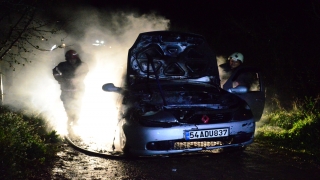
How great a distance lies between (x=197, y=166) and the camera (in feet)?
17.9

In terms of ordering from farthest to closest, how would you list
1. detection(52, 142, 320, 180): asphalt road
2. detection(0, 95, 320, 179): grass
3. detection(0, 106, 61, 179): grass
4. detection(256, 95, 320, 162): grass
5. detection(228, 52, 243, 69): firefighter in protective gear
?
detection(228, 52, 243, 69): firefighter in protective gear < detection(256, 95, 320, 162): grass < detection(52, 142, 320, 180): asphalt road < detection(0, 95, 320, 179): grass < detection(0, 106, 61, 179): grass

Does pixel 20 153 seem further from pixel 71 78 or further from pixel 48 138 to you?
pixel 71 78

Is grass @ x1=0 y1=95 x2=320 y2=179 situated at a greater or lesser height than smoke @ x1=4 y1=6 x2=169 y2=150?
lesser

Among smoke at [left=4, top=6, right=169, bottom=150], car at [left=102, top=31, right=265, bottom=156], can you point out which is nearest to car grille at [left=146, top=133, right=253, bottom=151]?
car at [left=102, top=31, right=265, bottom=156]

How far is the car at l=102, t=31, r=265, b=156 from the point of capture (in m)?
5.30

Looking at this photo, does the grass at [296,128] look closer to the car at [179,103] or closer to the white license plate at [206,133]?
the car at [179,103]

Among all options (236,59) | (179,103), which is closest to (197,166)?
(179,103)

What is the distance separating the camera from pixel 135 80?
7277 mm

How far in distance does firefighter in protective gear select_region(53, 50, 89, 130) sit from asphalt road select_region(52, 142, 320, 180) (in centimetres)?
276

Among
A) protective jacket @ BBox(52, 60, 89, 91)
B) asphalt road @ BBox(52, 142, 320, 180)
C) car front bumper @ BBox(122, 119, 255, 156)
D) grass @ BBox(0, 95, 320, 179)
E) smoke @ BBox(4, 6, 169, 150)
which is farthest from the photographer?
smoke @ BBox(4, 6, 169, 150)

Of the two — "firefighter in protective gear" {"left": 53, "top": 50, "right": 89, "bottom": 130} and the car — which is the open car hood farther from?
"firefighter in protective gear" {"left": 53, "top": 50, "right": 89, "bottom": 130}

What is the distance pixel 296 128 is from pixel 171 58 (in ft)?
10.2

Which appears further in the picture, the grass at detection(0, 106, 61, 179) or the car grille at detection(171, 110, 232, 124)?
the car grille at detection(171, 110, 232, 124)

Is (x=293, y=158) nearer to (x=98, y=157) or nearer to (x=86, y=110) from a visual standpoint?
(x=98, y=157)
